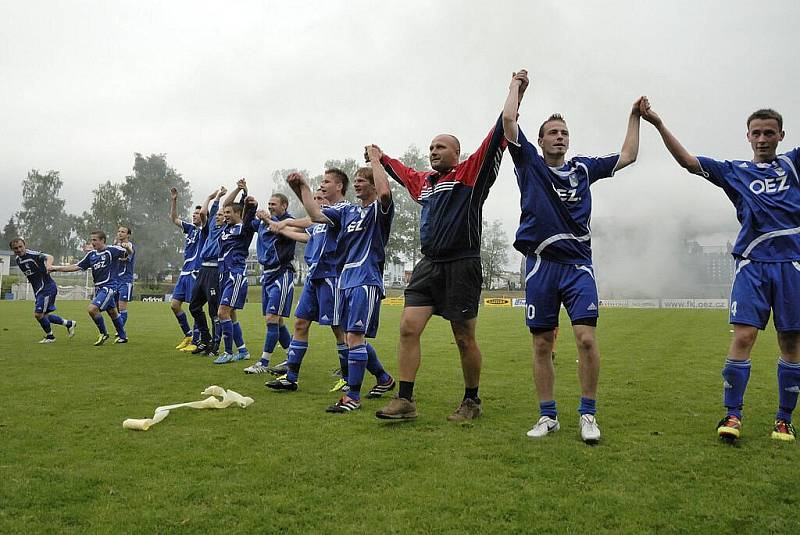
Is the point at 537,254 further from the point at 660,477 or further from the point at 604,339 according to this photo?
the point at 604,339

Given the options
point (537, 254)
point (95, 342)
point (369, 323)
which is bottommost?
point (95, 342)

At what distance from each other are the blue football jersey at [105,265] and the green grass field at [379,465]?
6277 mm

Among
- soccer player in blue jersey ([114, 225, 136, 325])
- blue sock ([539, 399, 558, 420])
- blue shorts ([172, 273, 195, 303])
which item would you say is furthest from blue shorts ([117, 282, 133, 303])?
blue sock ([539, 399, 558, 420])

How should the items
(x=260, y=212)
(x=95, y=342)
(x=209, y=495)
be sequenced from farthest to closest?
(x=95, y=342) < (x=260, y=212) < (x=209, y=495)

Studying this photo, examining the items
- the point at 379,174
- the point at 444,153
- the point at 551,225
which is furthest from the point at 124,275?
the point at 551,225

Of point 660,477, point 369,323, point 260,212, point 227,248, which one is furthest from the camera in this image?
point 227,248

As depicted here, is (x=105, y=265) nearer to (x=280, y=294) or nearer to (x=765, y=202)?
(x=280, y=294)

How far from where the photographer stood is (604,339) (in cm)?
1490

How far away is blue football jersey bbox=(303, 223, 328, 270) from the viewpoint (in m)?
7.44

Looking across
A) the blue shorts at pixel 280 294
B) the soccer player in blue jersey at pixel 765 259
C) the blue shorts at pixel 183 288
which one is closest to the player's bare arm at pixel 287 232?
the blue shorts at pixel 280 294

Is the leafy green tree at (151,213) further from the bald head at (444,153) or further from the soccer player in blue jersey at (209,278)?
the bald head at (444,153)

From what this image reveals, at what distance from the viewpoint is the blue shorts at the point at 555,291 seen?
4617mm

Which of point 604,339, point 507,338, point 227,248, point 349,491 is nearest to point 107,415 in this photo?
point 349,491

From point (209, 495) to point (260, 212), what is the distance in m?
4.94
